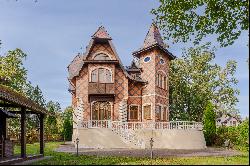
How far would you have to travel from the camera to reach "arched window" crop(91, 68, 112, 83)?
3666 cm

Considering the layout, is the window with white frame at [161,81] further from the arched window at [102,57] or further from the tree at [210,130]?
the tree at [210,130]

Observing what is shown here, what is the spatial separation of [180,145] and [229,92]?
1696 centimetres

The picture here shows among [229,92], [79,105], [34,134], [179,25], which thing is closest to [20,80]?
[34,134]

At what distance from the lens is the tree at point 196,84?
152 feet

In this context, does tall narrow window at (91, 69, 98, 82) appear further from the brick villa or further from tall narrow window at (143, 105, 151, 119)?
tall narrow window at (143, 105, 151, 119)

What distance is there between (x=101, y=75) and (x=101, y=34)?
407 cm

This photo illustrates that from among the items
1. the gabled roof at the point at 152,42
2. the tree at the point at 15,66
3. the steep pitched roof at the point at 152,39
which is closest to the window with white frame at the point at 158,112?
the gabled roof at the point at 152,42

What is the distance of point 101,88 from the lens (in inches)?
1437

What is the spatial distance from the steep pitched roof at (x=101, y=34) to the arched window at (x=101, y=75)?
3.13 meters

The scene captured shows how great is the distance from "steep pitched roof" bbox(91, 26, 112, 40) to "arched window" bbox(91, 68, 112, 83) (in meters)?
3.13

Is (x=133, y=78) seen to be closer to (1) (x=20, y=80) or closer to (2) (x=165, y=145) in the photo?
(2) (x=165, y=145)

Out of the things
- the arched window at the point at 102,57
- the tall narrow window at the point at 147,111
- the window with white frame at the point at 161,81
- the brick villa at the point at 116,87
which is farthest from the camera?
the window with white frame at the point at 161,81

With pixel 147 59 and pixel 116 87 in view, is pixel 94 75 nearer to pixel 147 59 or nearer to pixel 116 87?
pixel 116 87

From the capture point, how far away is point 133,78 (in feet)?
124
